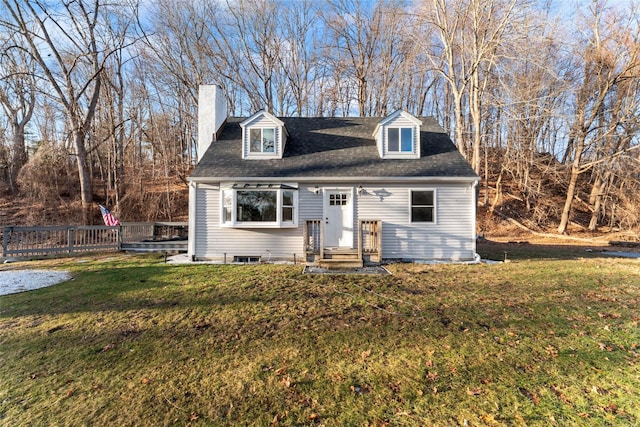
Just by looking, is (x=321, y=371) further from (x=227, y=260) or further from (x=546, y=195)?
(x=546, y=195)

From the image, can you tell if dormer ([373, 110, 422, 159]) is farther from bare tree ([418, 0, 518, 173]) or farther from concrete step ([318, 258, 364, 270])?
bare tree ([418, 0, 518, 173])

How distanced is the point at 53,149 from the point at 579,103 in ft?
116

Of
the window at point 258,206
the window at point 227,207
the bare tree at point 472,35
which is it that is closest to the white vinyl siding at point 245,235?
the window at point 227,207

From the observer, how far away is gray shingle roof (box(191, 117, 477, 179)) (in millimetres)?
9812

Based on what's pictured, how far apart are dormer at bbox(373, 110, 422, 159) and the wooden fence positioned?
10509mm

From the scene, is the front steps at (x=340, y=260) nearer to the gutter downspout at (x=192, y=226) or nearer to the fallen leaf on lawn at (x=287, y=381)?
the gutter downspout at (x=192, y=226)

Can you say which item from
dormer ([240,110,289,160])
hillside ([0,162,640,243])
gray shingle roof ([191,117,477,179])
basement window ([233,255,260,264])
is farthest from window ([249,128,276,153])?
hillside ([0,162,640,243])

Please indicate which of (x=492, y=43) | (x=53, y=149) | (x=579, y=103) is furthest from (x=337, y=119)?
(x=53, y=149)

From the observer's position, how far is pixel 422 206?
9766 millimetres

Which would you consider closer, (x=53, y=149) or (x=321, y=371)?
(x=321, y=371)

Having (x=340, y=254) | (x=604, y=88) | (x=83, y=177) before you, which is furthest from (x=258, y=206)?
(x=604, y=88)

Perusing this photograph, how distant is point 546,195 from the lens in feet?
72.0

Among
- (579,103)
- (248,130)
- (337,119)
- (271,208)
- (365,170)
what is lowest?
(271,208)

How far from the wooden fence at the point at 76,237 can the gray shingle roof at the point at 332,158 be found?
553 cm
